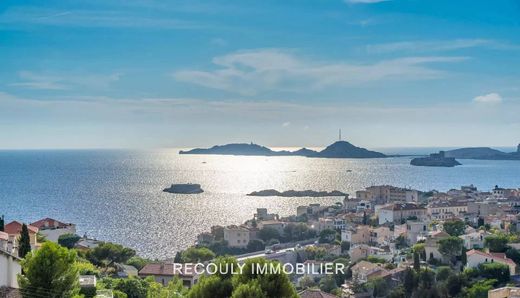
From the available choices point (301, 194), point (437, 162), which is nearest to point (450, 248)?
point (301, 194)

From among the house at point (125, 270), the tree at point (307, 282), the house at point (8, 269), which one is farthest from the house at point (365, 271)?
the house at point (8, 269)

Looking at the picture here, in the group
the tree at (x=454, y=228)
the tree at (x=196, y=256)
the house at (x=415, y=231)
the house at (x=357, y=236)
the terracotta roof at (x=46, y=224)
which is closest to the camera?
the tree at (x=196, y=256)

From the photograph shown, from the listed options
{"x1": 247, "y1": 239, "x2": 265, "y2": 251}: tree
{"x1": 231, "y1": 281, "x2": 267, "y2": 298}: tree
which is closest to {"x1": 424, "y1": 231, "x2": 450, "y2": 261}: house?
{"x1": 247, "y1": 239, "x2": 265, "y2": 251}: tree

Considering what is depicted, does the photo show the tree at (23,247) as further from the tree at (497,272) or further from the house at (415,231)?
the house at (415,231)

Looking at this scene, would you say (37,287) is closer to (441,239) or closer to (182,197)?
(441,239)

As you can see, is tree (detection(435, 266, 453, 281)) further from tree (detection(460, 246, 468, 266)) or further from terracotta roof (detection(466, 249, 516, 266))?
tree (detection(460, 246, 468, 266))

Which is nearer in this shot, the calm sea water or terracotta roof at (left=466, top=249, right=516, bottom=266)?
terracotta roof at (left=466, top=249, right=516, bottom=266)
